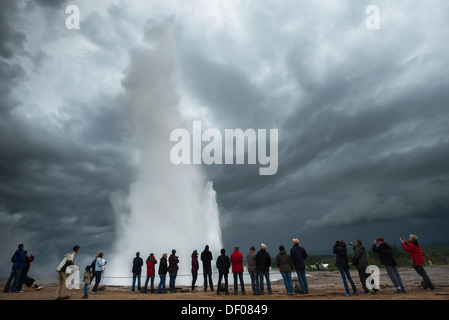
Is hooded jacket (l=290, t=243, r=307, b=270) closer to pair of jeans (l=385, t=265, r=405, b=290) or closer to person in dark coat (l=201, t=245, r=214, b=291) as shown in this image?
pair of jeans (l=385, t=265, r=405, b=290)

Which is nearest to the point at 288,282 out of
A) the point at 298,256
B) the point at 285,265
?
the point at 285,265

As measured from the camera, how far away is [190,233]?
130ft

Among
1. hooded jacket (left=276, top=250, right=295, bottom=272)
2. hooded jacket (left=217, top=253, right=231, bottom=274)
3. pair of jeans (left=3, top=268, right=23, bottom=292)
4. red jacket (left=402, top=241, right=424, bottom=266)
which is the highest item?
red jacket (left=402, top=241, right=424, bottom=266)

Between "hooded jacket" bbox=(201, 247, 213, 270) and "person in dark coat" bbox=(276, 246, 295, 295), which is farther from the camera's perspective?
"hooded jacket" bbox=(201, 247, 213, 270)

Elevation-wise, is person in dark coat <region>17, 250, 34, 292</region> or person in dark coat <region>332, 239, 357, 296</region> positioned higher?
person in dark coat <region>332, 239, 357, 296</region>

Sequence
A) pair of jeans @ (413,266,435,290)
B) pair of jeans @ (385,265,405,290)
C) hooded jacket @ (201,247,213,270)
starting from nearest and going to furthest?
pair of jeans @ (413,266,435,290)
pair of jeans @ (385,265,405,290)
hooded jacket @ (201,247,213,270)

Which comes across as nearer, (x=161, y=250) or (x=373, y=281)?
(x=373, y=281)

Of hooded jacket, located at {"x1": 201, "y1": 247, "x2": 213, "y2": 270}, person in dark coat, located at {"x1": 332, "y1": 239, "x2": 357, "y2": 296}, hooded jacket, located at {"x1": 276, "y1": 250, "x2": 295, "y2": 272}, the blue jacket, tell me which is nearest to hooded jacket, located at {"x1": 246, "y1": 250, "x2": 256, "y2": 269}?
hooded jacket, located at {"x1": 276, "y1": 250, "x2": 295, "y2": 272}

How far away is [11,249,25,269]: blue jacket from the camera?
1438cm

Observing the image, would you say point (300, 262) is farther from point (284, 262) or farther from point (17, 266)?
point (17, 266)
